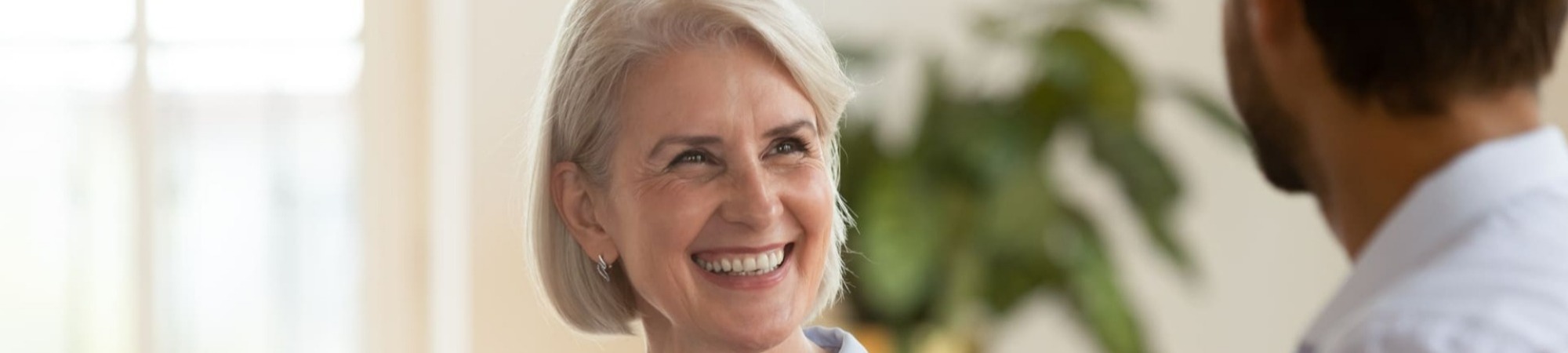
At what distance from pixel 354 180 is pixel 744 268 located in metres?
3.66

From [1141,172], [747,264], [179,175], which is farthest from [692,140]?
[179,175]

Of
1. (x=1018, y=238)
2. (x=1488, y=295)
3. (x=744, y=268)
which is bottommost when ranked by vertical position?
(x=1018, y=238)

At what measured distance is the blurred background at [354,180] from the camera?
192 inches

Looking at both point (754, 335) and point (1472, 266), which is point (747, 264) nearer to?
point (754, 335)

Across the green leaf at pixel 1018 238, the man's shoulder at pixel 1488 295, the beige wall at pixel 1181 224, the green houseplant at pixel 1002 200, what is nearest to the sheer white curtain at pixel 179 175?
the beige wall at pixel 1181 224

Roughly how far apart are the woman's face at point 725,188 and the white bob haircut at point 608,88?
0.02m

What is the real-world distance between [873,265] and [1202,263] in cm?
156

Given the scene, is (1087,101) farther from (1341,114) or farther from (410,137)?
(1341,114)

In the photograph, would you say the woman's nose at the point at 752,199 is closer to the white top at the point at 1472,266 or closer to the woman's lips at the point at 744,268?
the woman's lips at the point at 744,268

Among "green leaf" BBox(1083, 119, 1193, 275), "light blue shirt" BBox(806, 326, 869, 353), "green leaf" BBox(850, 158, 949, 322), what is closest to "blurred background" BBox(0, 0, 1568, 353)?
"green leaf" BBox(1083, 119, 1193, 275)

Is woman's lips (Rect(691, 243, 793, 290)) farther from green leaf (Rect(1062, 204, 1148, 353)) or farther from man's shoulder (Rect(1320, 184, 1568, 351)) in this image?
green leaf (Rect(1062, 204, 1148, 353))

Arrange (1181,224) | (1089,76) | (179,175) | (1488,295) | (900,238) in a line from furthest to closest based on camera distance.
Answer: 1. (179,175)
2. (1181,224)
3. (1089,76)
4. (900,238)
5. (1488,295)

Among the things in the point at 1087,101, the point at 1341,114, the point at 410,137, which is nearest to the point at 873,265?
the point at 1087,101

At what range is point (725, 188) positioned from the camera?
171 cm
